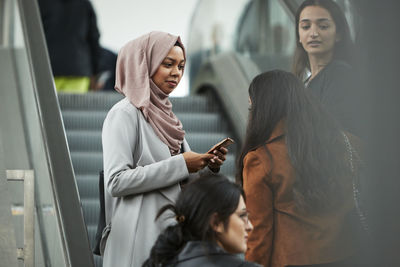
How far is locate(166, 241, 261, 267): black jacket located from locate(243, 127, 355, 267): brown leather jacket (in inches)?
15.9

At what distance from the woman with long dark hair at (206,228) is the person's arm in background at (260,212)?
0.91 ft

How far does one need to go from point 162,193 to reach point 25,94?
6.97 feet

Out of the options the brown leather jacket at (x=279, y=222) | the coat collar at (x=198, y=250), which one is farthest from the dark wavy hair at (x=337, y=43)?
the coat collar at (x=198, y=250)

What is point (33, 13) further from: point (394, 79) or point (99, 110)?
point (394, 79)

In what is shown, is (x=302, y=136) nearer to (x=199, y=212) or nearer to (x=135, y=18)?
(x=199, y=212)

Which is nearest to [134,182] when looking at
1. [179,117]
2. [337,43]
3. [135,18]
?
[337,43]

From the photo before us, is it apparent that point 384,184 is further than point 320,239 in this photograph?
No

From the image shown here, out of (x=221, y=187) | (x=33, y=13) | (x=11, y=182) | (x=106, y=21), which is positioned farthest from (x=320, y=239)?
(x=106, y=21)

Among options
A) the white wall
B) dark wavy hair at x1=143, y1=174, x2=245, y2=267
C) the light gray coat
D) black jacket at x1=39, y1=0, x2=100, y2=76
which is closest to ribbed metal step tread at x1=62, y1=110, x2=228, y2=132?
black jacket at x1=39, y1=0, x2=100, y2=76

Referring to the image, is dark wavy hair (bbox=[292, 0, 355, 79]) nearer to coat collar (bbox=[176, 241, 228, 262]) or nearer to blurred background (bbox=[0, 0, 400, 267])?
blurred background (bbox=[0, 0, 400, 267])

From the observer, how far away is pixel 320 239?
287 centimetres

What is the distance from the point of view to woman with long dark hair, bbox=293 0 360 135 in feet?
10.1

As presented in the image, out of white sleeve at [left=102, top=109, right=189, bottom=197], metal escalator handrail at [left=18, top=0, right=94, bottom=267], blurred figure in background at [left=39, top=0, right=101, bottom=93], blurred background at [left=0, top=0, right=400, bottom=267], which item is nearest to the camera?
blurred background at [left=0, top=0, right=400, bottom=267]

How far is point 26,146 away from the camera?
434 centimetres
